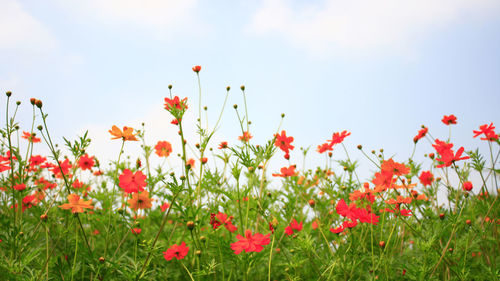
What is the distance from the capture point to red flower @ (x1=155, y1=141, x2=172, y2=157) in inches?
140

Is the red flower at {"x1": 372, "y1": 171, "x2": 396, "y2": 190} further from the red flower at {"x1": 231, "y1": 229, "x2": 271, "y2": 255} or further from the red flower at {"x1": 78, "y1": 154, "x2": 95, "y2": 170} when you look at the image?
the red flower at {"x1": 78, "y1": 154, "x2": 95, "y2": 170}

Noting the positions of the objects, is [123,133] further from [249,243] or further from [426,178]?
[426,178]

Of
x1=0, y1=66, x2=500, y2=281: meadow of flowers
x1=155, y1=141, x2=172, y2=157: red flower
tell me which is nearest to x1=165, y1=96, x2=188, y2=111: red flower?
x1=0, y1=66, x2=500, y2=281: meadow of flowers

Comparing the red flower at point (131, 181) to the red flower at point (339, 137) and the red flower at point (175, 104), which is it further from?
the red flower at point (339, 137)

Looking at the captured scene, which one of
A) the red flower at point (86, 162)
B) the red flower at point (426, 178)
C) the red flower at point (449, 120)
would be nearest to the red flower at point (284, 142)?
the red flower at point (426, 178)

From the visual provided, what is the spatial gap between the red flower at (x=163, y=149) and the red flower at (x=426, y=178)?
2768 mm

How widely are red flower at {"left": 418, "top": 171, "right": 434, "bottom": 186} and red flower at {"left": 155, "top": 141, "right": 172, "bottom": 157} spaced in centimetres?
277

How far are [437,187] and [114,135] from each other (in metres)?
3.17

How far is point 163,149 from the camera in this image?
3.56 metres

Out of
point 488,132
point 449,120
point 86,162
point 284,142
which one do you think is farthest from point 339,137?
point 86,162

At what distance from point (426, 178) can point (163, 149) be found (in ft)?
9.47

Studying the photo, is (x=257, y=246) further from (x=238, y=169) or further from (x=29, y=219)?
(x=29, y=219)

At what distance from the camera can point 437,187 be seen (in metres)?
3.27

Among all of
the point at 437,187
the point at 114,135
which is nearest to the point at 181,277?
the point at 114,135
